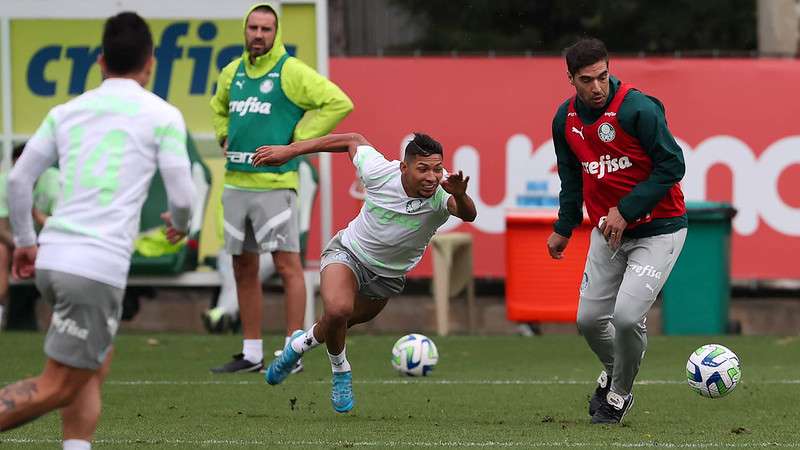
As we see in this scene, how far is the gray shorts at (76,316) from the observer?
602 cm

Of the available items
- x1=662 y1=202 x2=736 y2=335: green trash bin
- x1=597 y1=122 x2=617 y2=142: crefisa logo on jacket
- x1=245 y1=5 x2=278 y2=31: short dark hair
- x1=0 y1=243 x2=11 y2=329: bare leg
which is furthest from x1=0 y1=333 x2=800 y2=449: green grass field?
x1=245 y1=5 x2=278 y2=31: short dark hair

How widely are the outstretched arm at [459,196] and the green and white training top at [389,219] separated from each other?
0.28m

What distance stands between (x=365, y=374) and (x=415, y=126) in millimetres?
4444

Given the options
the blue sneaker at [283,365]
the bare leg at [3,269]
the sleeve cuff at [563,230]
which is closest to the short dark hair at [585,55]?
the sleeve cuff at [563,230]

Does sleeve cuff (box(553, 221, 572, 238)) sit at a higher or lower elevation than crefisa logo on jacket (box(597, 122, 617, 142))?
lower

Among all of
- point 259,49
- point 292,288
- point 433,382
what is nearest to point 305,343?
point 433,382

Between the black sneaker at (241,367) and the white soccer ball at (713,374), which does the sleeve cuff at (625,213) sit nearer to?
the white soccer ball at (713,374)

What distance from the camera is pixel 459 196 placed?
8.38 meters

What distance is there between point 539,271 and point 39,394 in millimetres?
8939

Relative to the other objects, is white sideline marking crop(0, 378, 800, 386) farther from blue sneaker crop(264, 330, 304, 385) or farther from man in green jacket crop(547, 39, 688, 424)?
man in green jacket crop(547, 39, 688, 424)

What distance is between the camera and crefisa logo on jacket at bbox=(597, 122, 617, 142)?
27.5 ft

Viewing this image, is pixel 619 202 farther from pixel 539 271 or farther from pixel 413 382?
pixel 539 271

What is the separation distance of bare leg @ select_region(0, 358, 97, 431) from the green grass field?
1538mm

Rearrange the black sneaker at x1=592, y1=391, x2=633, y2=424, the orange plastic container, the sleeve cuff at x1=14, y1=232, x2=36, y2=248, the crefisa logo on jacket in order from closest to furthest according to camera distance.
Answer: the sleeve cuff at x1=14, y1=232, x2=36, y2=248 → the crefisa logo on jacket → the black sneaker at x1=592, y1=391, x2=633, y2=424 → the orange plastic container
